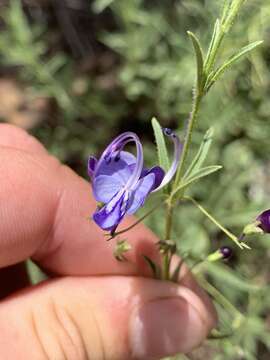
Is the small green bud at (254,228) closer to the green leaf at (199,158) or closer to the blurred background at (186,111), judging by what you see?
the green leaf at (199,158)

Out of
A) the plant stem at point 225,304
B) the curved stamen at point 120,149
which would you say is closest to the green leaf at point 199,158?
the curved stamen at point 120,149

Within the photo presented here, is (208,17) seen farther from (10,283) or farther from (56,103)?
(10,283)

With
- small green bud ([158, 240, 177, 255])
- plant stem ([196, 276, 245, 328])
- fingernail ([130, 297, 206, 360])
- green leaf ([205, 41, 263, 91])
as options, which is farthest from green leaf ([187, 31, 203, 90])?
plant stem ([196, 276, 245, 328])

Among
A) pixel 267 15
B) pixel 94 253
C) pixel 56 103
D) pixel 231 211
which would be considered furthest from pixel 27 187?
pixel 56 103

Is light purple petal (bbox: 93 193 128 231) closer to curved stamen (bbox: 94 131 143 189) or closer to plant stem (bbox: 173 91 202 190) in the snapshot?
curved stamen (bbox: 94 131 143 189)

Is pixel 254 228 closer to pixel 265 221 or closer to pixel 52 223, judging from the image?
pixel 265 221
